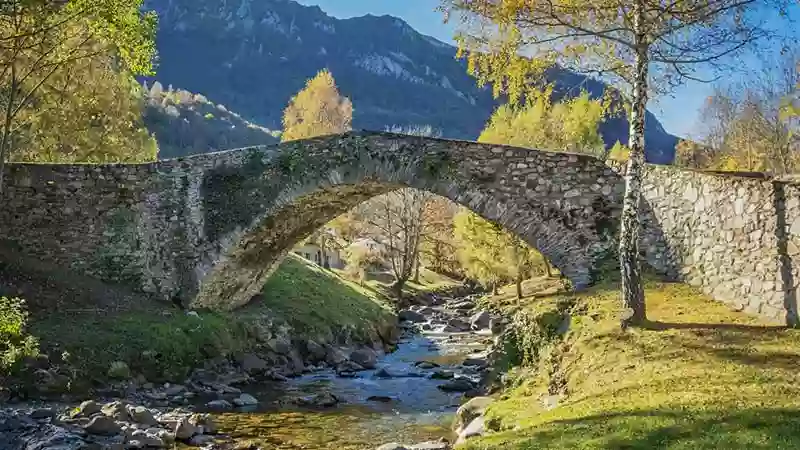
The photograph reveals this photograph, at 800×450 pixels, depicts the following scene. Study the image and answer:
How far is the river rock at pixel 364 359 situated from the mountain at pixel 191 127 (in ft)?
292

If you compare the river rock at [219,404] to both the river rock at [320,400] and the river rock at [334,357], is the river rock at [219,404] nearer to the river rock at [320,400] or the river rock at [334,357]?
the river rock at [320,400]

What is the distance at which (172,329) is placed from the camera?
19.3 meters

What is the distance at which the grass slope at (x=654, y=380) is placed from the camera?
22.8 feet

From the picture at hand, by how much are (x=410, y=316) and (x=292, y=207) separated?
1773 centimetres

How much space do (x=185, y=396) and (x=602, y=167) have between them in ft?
39.5

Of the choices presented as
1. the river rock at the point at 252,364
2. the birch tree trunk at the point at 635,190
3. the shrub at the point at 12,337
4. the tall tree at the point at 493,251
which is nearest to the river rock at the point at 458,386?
the river rock at the point at 252,364

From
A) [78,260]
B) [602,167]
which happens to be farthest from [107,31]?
[602,167]

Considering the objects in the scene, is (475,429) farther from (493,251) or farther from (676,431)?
(493,251)

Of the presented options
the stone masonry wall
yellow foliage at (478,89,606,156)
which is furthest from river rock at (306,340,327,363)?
yellow foliage at (478,89,606,156)

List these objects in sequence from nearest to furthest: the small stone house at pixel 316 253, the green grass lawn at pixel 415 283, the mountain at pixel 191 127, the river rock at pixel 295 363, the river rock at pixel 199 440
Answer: the river rock at pixel 199 440 → the river rock at pixel 295 363 → the green grass lawn at pixel 415 283 → the small stone house at pixel 316 253 → the mountain at pixel 191 127

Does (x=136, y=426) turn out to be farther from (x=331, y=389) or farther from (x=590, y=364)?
(x=590, y=364)

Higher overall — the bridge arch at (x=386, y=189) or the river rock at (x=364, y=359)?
the bridge arch at (x=386, y=189)

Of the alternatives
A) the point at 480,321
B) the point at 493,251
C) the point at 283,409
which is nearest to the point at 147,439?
the point at 283,409

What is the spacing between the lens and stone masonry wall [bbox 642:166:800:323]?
1183cm
